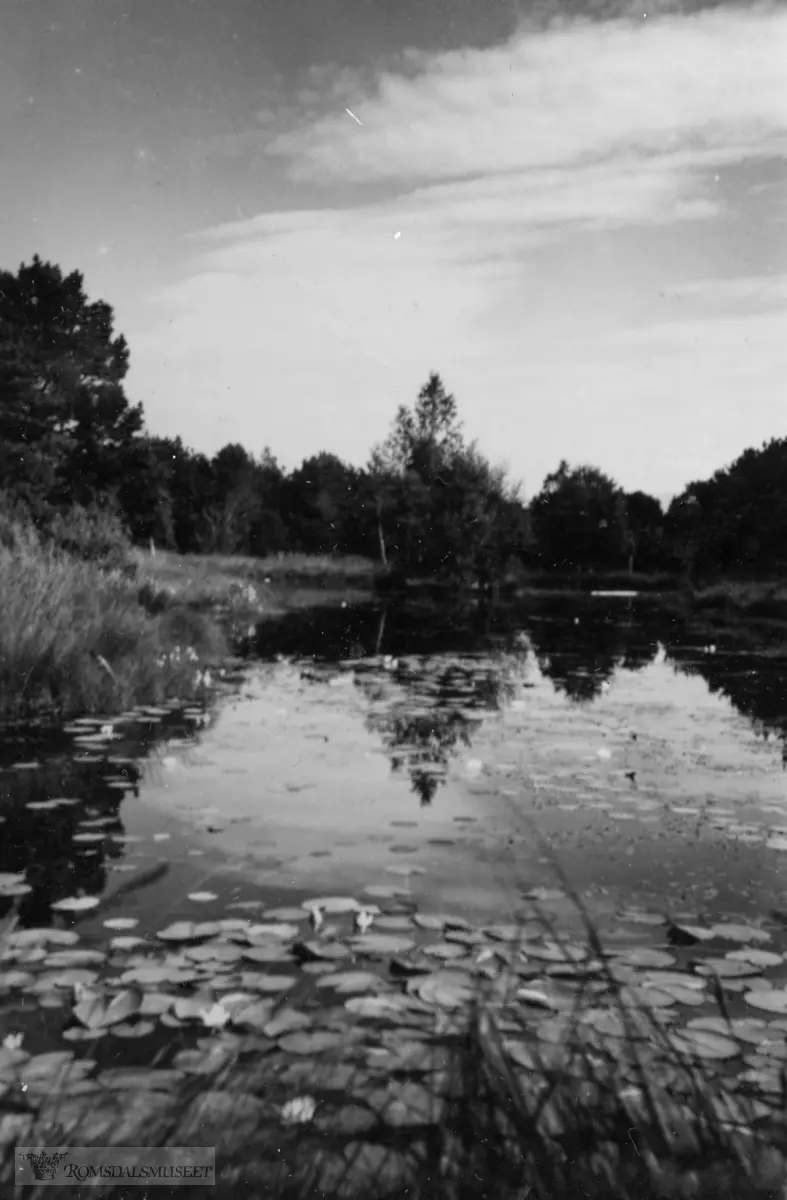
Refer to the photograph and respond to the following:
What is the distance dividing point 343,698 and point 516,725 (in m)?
2.02

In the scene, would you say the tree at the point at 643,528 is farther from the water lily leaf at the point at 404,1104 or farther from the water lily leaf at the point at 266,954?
the water lily leaf at the point at 404,1104

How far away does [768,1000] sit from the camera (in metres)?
3.09

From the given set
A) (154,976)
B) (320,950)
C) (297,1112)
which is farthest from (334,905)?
(297,1112)

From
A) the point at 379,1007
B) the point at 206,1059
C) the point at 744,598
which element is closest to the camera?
the point at 206,1059

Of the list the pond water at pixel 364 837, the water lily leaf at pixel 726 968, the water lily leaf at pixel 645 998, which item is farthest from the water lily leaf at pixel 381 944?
the water lily leaf at pixel 726 968

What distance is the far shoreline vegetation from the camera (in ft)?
30.7

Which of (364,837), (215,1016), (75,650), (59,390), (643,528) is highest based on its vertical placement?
(59,390)

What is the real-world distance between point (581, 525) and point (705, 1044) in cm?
8075

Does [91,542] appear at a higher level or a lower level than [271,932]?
higher

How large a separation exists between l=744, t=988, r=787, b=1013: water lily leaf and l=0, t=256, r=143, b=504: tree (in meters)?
26.4

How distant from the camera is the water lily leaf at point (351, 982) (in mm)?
3127

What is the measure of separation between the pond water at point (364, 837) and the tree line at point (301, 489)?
1519 cm

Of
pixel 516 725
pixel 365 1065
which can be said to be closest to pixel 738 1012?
pixel 365 1065

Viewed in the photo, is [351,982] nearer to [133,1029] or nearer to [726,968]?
[133,1029]
